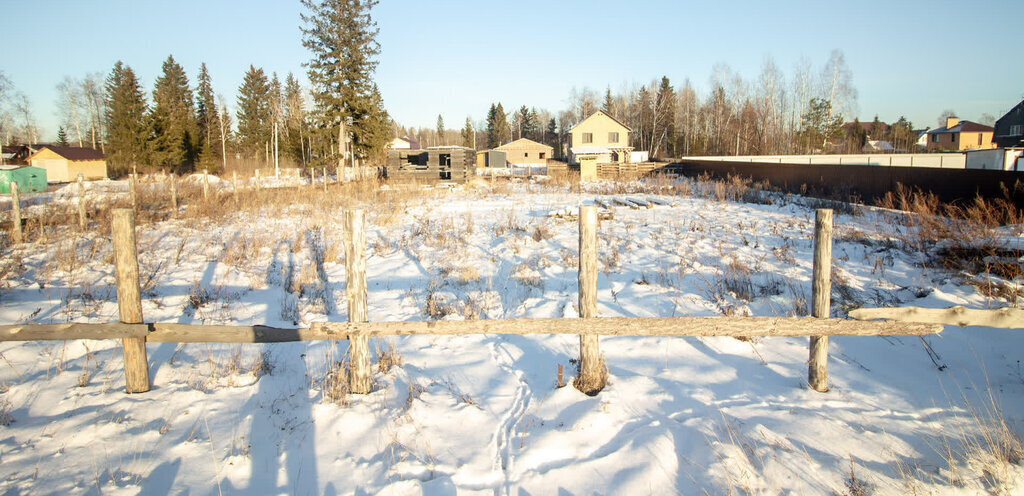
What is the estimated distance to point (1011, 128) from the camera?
50.1 meters

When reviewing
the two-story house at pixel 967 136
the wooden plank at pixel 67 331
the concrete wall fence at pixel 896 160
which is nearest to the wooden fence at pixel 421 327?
the wooden plank at pixel 67 331

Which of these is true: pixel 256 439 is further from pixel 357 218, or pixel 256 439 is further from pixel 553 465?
pixel 553 465

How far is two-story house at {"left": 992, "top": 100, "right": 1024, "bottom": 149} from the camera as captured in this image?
4867cm

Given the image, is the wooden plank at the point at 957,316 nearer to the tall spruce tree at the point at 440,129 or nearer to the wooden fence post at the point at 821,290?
the wooden fence post at the point at 821,290

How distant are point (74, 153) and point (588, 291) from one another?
5757 cm

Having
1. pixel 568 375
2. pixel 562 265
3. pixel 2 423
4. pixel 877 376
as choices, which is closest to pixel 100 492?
pixel 2 423

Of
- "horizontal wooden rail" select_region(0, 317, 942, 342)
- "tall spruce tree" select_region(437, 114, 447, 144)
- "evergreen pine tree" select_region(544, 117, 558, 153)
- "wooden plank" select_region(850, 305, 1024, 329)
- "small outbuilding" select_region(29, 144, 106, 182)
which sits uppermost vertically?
"tall spruce tree" select_region(437, 114, 447, 144)

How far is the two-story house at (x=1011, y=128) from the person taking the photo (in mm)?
48672

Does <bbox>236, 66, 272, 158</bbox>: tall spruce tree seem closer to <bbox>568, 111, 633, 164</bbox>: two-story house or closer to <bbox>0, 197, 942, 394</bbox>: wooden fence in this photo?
<bbox>568, 111, 633, 164</bbox>: two-story house

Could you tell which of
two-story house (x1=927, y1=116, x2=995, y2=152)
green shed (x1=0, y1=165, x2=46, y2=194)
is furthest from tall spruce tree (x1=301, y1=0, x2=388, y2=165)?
two-story house (x1=927, y1=116, x2=995, y2=152)

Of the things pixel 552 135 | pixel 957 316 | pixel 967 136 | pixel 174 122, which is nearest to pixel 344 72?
pixel 174 122

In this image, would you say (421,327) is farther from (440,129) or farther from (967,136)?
(440,129)

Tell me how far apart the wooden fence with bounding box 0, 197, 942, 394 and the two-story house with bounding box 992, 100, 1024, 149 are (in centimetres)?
6235

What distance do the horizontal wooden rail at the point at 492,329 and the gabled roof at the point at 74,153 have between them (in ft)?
177
